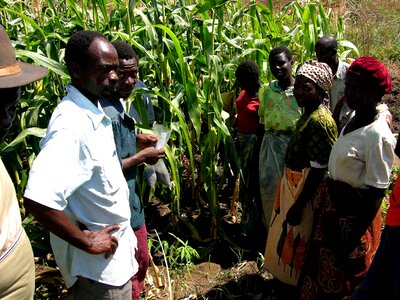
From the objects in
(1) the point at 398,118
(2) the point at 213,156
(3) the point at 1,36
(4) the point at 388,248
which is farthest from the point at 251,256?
(1) the point at 398,118

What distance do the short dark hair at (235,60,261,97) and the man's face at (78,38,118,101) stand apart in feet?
5.22

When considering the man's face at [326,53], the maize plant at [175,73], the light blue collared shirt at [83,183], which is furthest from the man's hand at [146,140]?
the man's face at [326,53]

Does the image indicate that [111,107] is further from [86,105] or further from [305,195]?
[305,195]

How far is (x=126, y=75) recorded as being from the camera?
2512 mm

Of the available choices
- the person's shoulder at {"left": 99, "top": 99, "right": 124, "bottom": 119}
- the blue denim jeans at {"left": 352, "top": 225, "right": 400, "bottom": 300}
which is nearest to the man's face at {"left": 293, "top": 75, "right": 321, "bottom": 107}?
the blue denim jeans at {"left": 352, "top": 225, "right": 400, "bottom": 300}

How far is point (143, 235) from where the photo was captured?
Result: 252cm

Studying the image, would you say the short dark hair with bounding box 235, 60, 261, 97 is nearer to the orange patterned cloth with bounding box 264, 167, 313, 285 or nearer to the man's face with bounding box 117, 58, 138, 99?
the orange patterned cloth with bounding box 264, 167, 313, 285

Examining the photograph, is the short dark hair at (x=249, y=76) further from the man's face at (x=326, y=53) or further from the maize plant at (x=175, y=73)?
the man's face at (x=326, y=53)

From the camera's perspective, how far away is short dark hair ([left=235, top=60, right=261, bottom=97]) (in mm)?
3322

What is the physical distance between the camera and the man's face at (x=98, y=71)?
1800 mm

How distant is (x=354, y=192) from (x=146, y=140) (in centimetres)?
96

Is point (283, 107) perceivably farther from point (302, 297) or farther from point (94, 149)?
point (94, 149)

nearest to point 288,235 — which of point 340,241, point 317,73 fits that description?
point 340,241

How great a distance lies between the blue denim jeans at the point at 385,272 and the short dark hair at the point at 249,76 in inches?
58.2
